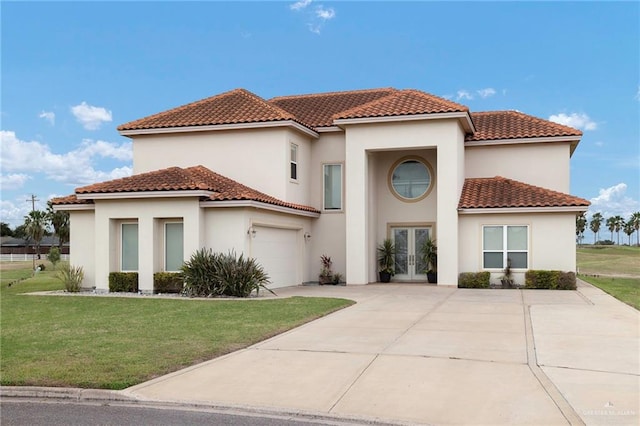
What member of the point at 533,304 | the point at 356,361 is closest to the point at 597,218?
the point at 533,304

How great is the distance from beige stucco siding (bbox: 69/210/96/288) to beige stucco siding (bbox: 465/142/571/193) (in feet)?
50.9

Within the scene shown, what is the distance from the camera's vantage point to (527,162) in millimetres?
26953

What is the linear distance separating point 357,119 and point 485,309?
33.9 feet

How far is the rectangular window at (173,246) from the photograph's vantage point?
21.5m

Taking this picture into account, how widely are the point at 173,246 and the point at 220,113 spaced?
6672 millimetres

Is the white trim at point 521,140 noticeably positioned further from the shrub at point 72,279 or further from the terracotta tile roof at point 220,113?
the shrub at point 72,279

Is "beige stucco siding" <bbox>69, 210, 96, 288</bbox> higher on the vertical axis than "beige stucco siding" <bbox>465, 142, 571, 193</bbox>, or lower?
lower

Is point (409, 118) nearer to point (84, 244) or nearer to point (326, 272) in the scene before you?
point (326, 272)

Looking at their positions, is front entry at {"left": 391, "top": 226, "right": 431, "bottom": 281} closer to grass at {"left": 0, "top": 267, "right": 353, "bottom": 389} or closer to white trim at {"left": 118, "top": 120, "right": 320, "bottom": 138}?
white trim at {"left": 118, "top": 120, "right": 320, "bottom": 138}

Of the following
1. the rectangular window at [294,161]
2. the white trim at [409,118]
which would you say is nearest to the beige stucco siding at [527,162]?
the white trim at [409,118]

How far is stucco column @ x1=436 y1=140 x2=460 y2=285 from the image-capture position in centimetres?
2394

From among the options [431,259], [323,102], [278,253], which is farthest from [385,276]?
[323,102]

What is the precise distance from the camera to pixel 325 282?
25922 millimetres

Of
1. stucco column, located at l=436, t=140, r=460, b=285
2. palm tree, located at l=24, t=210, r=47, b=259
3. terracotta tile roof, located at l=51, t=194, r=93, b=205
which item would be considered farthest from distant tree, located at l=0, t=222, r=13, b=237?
stucco column, located at l=436, t=140, r=460, b=285
